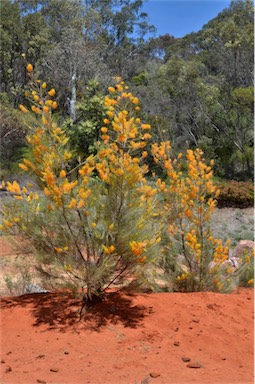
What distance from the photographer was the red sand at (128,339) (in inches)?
119

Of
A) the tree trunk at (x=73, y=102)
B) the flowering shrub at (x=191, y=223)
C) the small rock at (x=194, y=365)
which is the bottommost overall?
the small rock at (x=194, y=365)

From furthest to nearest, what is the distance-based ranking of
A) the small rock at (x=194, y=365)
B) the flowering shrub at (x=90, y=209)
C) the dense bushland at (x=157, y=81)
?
the dense bushland at (x=157, y=81) < the flowering shrub at (x=90, y=209) < the small rock at (x=194, y=365)

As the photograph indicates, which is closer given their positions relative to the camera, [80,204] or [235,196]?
[80,204]

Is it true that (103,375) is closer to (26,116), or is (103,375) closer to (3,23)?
(26,116)

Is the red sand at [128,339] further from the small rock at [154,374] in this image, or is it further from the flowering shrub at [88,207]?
the flowering shrub at [88,207]

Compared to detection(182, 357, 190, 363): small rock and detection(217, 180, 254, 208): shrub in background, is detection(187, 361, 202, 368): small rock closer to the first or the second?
detection(182, 357, 190, 363): small rock

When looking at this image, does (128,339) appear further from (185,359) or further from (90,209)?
(90,209)

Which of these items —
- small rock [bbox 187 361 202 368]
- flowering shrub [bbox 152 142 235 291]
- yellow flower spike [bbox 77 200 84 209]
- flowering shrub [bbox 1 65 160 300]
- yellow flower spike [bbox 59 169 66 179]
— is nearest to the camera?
small rock [bbox 187 361 202 368]

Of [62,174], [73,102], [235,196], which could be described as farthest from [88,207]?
[73,102]

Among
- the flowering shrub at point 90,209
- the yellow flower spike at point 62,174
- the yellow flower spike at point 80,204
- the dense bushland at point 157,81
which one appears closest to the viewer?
the yellow flower spike at point 62,174

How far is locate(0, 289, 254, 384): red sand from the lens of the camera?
9.89 feet

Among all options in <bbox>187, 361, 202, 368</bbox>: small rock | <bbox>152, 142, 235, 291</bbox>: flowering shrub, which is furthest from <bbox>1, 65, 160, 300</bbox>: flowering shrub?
<bbox>187, 361, 202, 368</bbox>: small rock

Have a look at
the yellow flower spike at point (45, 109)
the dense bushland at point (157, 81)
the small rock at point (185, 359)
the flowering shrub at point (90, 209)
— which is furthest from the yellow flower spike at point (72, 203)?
the dense bushland at point (157, 81)

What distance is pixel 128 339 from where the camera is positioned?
12.5 ft
